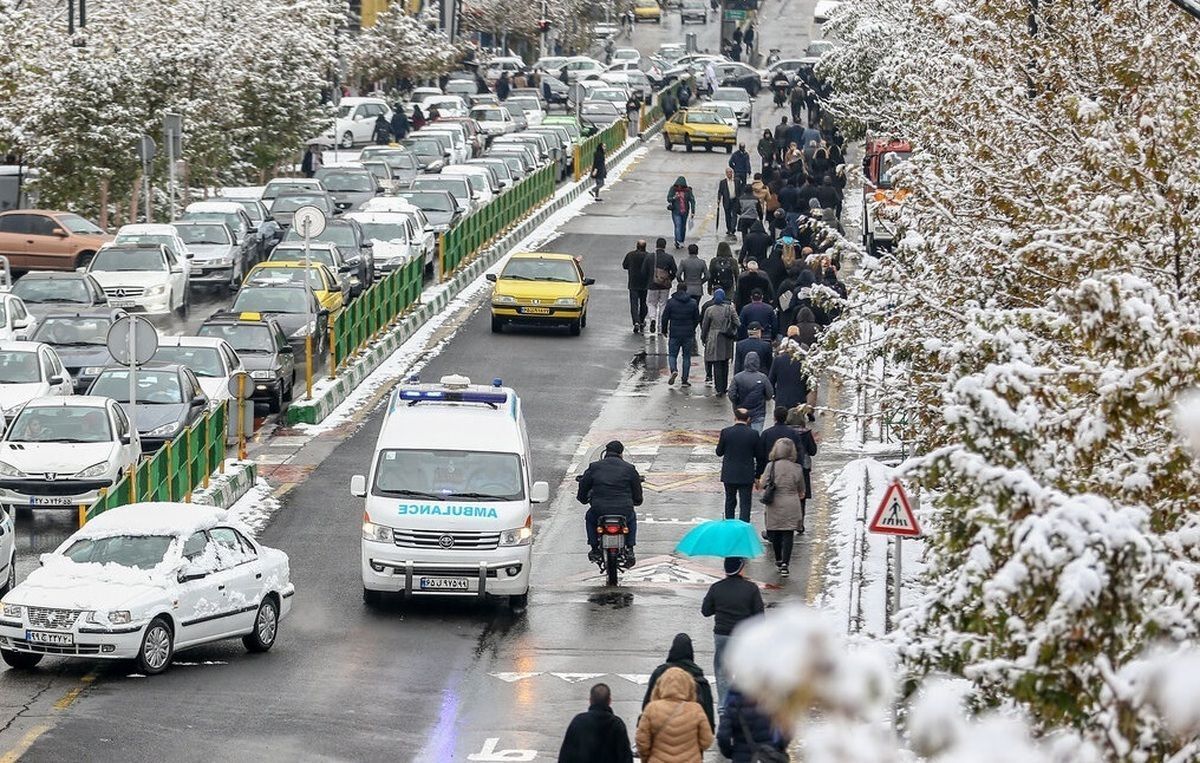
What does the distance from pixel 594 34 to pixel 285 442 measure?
90.9 metres

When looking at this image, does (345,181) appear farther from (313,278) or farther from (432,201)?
(313,278)

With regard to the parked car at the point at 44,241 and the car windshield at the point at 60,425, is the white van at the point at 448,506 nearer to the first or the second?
the car windshield at the point at 60,425

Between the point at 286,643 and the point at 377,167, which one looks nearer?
the point at 286,643

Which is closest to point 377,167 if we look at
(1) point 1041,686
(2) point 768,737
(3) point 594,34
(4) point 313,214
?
(4) point 313,214

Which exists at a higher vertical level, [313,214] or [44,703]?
[313,214]

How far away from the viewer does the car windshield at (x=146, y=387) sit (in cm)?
2862

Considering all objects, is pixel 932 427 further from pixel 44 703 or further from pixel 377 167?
pixel 377 167

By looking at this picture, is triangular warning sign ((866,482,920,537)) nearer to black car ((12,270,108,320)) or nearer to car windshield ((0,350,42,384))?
car windshield ((0,350,42,384))

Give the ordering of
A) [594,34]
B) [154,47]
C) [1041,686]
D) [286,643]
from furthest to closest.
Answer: [594,34]
[154,47]
[286,643]
[1041,686]

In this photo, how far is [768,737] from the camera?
1392 cm

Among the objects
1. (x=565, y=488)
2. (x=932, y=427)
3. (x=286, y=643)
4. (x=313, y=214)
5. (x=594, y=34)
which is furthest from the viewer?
(x=594, y=34)

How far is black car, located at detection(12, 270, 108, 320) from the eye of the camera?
3653 cm

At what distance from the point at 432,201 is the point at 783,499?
2864 cm

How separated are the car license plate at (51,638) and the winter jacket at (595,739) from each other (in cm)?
674
